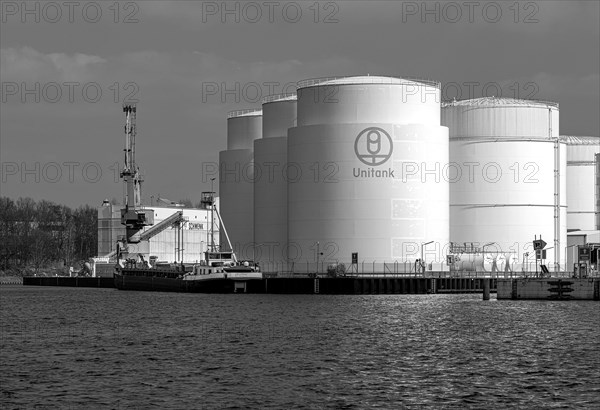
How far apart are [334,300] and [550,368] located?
55313 millimetres

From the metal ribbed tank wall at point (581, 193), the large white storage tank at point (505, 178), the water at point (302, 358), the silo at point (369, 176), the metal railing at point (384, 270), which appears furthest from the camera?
the metal ribbed tank wall at point (581, 193)

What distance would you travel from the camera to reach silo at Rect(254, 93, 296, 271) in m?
134

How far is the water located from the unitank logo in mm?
32131

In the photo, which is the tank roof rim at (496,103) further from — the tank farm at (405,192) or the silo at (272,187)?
the silo at (272,187)

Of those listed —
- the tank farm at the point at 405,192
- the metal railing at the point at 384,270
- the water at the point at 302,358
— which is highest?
the tank farm at the point at 405,192

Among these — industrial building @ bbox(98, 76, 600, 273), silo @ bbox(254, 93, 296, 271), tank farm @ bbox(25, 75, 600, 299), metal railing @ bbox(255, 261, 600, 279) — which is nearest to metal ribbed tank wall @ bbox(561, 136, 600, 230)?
industrial building @ bbox(98, 76, 600, 273)

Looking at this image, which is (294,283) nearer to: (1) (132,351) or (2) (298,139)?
(2) (298,139)

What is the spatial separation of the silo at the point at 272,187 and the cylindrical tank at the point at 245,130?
9576mm

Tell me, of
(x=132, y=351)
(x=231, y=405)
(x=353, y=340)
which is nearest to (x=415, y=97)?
(x=353, y=340)

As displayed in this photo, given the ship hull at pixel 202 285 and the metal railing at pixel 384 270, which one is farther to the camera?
the ship hull at pixel 202 285

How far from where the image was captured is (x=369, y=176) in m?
119

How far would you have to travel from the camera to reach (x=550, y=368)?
165 feet

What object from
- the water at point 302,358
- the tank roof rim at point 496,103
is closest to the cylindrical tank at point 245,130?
the tank roof rim at point 496,103

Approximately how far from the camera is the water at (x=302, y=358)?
139 ft
